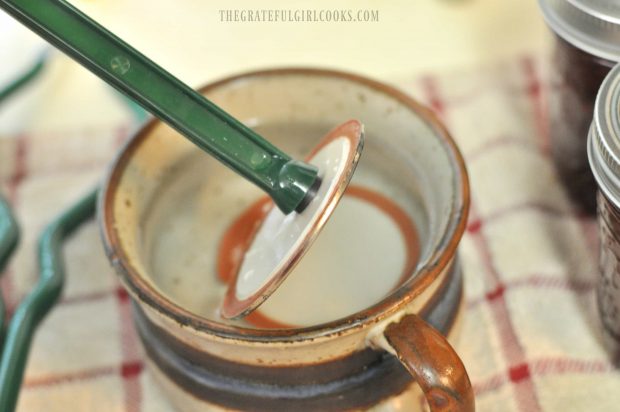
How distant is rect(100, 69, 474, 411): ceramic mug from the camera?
1.33 feet

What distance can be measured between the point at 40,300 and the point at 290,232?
0.72 ft

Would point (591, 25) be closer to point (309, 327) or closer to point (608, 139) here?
point (608, 139)

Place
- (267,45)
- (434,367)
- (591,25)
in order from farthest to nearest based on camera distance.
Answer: (267,45) < (591,25) < (434,367)

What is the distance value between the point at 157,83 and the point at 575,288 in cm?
32

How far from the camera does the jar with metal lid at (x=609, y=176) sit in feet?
→ 1.34

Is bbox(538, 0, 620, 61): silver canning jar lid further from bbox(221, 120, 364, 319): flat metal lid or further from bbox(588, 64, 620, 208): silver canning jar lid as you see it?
bbox(221, 120, 364, 319): flat metal lid

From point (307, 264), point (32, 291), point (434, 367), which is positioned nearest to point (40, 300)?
point (32, 291)

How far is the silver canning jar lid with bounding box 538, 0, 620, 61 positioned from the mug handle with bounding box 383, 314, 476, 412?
0.22 meters

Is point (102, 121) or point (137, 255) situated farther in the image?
point (102, 121)

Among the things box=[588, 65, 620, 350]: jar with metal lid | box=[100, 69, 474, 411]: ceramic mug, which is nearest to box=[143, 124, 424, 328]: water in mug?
box=[100, 69, 474, 411]: ceramic mug

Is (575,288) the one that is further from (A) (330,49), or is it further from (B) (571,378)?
(A) (330,49)

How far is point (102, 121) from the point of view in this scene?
0.73 metres

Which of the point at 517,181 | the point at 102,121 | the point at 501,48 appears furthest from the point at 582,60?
the point at 102,121

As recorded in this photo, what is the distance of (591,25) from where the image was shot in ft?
1.61
